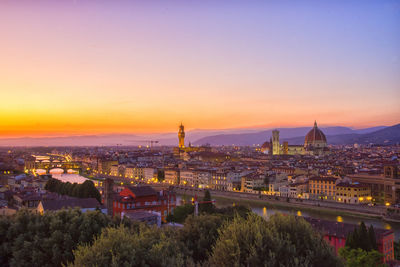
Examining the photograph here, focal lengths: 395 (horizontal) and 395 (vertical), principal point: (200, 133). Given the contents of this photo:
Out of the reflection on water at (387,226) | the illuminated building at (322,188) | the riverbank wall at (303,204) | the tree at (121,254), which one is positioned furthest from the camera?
the illuminated building at (322,188)

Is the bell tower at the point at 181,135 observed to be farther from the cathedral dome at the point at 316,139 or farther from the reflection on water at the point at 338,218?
the reflection on water at the point at 338,218

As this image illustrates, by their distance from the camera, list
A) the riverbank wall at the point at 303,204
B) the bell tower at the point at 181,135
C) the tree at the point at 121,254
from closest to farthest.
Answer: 1. the tree at the point at 121,254
2. the riverbank wall at the point at 303,204
3. the bell tower at the point at 181,135

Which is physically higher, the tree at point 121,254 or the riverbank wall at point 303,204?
the tree at point 121,254

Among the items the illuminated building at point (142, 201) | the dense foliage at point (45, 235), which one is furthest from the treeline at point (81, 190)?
the dense foliage at point (45, 235)

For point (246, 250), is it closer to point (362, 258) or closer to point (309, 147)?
point (362, 258)

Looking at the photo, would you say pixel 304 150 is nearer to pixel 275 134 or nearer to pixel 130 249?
pixel 275 134

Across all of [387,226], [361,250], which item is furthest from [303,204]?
[361,250]

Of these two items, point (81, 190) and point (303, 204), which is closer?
point (81, 190)
